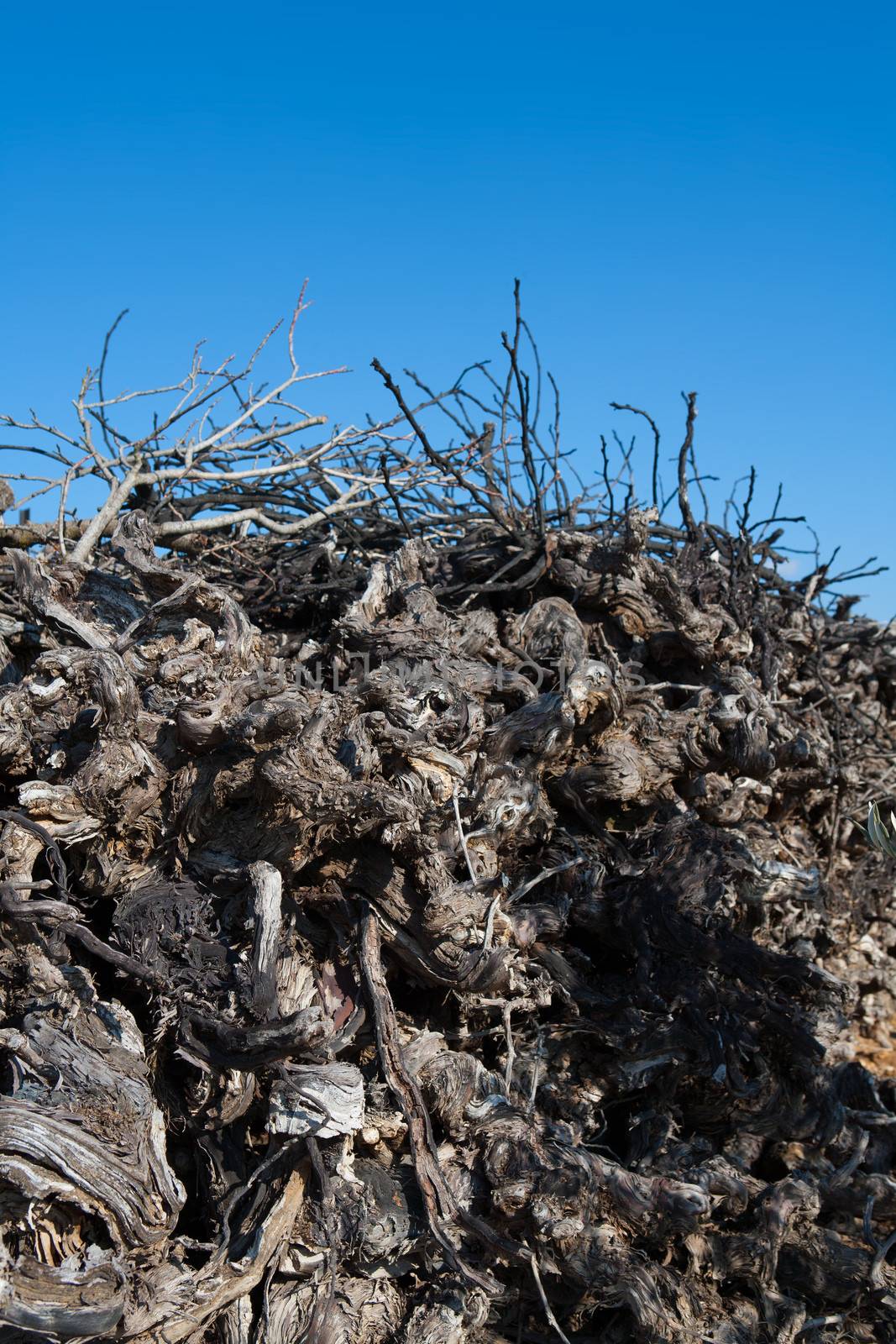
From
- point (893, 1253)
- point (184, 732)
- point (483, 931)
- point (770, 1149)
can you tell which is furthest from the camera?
point (770, 1149)

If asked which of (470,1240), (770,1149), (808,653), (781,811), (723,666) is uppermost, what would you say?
(808,653)

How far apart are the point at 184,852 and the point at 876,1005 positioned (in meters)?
4.14

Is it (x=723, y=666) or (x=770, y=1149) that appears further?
(x=723, y=666)

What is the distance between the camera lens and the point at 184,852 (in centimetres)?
341

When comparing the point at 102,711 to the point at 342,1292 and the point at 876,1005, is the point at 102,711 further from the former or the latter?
the point at 876,1005

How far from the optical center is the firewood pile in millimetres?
2928

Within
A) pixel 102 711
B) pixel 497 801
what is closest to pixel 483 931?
pixel 497 801

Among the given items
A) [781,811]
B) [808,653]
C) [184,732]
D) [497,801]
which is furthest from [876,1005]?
[184,732]

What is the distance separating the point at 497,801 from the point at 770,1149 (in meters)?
1.76

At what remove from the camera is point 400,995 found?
12.1 ft

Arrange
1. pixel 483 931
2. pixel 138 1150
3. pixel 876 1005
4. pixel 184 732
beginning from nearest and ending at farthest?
pixel 138 1150
pixel 184 732
pixel 483 931
pixel 876 1005

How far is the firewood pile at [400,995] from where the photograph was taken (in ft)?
9.61

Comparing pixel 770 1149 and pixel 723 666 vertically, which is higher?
pixel 723 666

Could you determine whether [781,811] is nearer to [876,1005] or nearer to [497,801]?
[876,1005]
